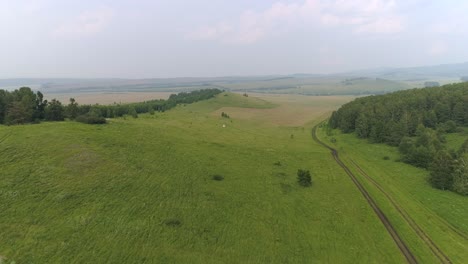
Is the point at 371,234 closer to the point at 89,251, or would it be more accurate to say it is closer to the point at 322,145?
the point at 89,251

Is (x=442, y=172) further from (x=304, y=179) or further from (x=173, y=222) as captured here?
(x=173, y=222)

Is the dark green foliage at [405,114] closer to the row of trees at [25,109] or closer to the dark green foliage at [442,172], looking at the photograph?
the dark green foliage at [442,172]

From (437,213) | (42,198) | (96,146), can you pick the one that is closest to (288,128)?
(437,213)

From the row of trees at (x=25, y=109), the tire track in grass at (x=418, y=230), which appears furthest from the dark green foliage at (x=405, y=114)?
the row of trees at (x=25, y=109)

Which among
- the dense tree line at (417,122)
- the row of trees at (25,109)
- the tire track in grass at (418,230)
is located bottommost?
the tire track in grass at (418,230)

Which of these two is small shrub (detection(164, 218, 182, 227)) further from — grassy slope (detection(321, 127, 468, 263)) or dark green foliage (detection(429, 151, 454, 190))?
dark green foliage (detection(429, 151, 454, 190))

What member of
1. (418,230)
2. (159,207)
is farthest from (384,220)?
(159,207)
